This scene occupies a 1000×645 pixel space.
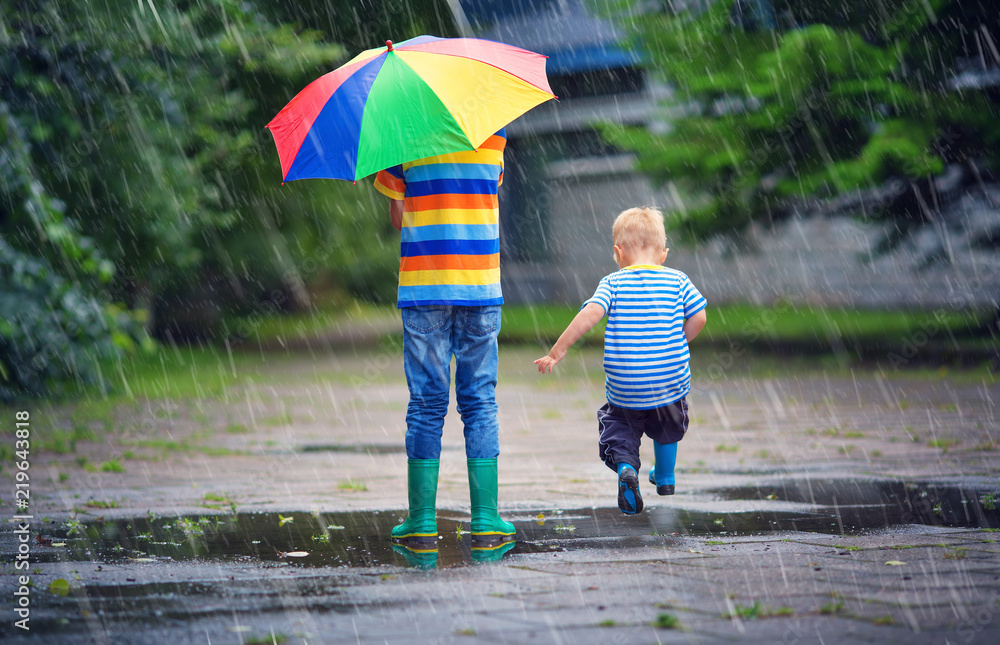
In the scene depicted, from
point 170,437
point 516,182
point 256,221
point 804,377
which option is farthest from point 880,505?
point 516,182

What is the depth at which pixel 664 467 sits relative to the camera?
5.18m

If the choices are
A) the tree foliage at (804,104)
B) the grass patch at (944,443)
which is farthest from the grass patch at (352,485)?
the tree foliage at (804,104)

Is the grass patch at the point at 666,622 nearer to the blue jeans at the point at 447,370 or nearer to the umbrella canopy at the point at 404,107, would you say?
the blue jeans at the point at 447,370

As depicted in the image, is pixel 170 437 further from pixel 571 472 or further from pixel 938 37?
pixel 938 37

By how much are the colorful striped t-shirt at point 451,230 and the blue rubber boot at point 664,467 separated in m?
1.04

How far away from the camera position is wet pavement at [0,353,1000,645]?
11.0 ft

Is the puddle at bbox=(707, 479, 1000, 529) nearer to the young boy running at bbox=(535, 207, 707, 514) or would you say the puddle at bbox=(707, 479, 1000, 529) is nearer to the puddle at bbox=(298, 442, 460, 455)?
the young boy running at bbox=(535, 207, 707, 514)

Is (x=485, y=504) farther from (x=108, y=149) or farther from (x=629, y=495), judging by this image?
(x=108, y=149)

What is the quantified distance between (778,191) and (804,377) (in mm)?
2798

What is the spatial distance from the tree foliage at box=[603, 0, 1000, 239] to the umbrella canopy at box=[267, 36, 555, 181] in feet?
30.8

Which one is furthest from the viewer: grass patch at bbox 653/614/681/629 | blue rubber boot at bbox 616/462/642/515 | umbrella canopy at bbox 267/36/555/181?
blue rubber boot at bbox 616/462/642/515

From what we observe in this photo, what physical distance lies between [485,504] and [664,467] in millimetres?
882

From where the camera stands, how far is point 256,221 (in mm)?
19000

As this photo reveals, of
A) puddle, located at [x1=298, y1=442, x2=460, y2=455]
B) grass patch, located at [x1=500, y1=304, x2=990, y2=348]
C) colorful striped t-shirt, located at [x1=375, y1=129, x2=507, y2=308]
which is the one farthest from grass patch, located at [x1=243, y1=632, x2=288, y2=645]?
grass patch, located at [x1=500, y1=304, x2=990, y2=348]
